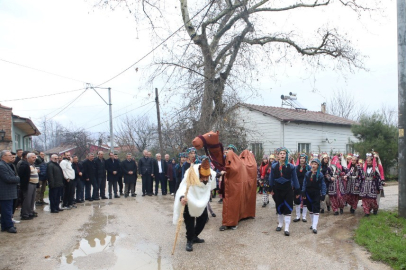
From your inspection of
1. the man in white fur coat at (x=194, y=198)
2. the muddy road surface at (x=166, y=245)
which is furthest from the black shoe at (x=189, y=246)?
the muddy road surface at (x=166, y=245)

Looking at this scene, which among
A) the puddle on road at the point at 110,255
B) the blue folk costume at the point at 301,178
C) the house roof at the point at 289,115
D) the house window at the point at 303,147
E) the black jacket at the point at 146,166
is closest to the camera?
the puddle on road at the point at 110,255

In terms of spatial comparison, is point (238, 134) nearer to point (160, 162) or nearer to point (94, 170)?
point (160, 162)

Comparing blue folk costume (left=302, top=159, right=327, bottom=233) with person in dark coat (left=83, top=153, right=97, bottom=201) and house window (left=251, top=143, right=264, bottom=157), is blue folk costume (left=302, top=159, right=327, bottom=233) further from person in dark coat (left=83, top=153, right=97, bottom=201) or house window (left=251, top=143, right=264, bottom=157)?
house window (left=251, top=143, right=264, bottom=157)

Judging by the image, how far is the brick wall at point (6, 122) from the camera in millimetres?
15586

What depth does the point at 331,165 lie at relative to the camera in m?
9.47

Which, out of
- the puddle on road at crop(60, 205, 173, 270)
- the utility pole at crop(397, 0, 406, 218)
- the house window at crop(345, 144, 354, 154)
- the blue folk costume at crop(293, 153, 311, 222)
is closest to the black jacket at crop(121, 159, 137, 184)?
the puddle on road at crop(60, 205, 173, 270)

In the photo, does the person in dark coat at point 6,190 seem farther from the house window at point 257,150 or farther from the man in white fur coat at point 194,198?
the house window at point 257,150

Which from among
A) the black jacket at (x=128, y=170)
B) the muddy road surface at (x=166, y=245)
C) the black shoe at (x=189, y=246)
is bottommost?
the muddy road surface at (x=166, y=245)

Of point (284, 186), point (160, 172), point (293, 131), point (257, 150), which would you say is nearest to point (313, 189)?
point (284, 186)

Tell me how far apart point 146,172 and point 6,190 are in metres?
6.87

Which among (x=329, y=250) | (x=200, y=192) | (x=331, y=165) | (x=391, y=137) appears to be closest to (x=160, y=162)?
(x=331, y=165)

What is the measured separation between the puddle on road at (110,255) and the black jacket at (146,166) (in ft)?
21.9

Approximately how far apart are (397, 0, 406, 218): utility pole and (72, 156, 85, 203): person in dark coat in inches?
394

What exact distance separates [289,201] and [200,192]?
7.32ft
